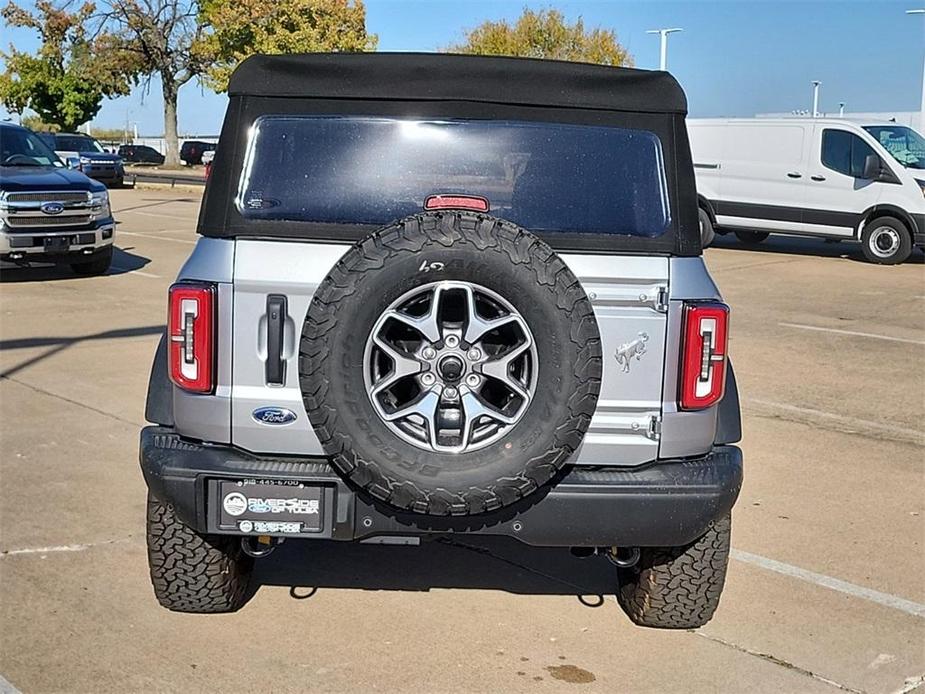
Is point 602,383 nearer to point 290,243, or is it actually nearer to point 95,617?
point 290,243

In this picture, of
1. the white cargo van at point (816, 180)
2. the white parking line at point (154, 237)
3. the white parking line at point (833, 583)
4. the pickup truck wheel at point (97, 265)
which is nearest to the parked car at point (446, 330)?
the white parking line at point (833, 583)

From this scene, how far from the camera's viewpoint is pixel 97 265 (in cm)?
1400

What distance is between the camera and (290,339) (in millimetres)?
3707

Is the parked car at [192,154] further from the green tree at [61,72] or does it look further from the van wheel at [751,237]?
the van wheel at [751,237]

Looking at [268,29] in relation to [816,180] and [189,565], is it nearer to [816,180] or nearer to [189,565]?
[816,180]

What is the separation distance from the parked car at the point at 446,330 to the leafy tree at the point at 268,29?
3792cm

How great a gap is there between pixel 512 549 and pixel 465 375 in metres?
1.77

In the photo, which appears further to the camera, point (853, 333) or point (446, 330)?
point (853, 333)

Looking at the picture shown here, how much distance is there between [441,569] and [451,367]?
1.62 metres

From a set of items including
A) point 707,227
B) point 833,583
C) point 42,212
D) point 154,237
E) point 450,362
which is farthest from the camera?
point 154,237

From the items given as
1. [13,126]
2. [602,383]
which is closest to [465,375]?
[602,383]

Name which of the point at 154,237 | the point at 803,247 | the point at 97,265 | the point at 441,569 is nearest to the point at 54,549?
the point at 441,569

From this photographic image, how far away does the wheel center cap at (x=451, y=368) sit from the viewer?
3.53 m

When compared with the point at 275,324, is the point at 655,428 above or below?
below
